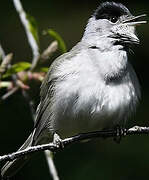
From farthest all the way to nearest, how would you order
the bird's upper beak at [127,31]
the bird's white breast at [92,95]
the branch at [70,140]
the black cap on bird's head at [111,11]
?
the black cap on bird's head at [111,11] → the bird's upper beak at [127,31] → the bird's white breast at [92,95] → the branch at [70,140]

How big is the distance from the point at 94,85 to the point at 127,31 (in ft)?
1.87

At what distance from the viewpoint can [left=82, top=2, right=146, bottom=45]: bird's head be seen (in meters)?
5.12

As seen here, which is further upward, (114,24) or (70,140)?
(114,24)

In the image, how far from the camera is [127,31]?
5.15 meters

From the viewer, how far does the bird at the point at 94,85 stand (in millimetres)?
4898

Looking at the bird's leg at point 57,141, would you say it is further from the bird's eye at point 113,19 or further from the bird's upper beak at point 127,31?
the bird's eye at point 113,19

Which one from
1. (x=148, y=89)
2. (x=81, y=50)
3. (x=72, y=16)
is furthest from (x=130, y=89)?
(x=72, y=16)

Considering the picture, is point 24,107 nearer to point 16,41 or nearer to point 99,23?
point 16,41

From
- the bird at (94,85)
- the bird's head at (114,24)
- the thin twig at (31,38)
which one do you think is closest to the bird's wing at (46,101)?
the bird at (94,85)

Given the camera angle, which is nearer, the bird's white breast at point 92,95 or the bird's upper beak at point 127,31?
the bird's white breast at point 92,95

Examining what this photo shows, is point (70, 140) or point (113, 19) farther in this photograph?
point (113, 19)

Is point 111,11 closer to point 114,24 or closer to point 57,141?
point 114,24

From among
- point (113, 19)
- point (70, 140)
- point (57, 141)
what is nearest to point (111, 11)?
point (113, 19)

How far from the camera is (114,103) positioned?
4902 mm
